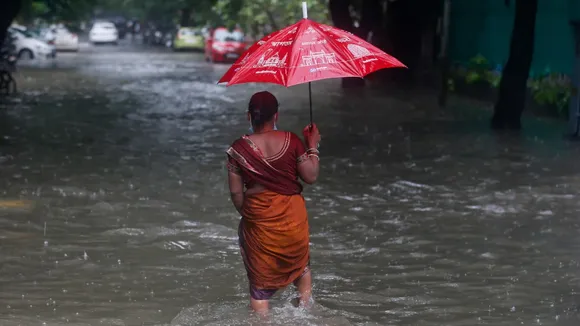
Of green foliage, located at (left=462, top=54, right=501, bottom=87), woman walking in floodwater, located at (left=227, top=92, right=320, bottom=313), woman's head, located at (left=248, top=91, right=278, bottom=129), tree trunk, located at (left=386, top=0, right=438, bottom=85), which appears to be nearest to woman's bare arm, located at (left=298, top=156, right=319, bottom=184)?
woman walking in floodwater, located at (left=227, top=92, right=320, bottom=313)

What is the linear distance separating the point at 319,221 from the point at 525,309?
3263 mm

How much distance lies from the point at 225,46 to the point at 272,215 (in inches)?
1448

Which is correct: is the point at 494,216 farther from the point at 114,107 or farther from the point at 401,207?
the point at 114,107

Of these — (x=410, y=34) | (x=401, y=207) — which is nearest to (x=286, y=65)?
(x=401, y=207)

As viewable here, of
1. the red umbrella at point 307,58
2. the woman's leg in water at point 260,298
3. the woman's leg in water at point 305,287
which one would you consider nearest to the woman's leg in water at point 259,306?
the woman's leg in water at point 260,298

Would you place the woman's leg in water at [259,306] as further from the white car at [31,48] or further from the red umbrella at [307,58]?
the white car at [31,48]

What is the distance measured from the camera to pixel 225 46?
137 feet

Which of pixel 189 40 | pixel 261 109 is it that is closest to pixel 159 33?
pixel 189 40

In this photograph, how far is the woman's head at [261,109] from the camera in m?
5.48

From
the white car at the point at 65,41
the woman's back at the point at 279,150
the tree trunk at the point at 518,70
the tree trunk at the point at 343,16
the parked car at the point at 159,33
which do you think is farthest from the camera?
the parked car at the point at 159,33

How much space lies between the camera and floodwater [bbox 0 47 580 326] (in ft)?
22.2

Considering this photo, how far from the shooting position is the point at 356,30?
2945 centimetres

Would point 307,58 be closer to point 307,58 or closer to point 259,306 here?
point 307,58

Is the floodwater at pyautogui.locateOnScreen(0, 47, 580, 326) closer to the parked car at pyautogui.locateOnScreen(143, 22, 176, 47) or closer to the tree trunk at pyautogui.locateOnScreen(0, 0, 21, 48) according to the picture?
the tree trunk at pyautogui.locateOnScreen(0, 0, 21, 48)
